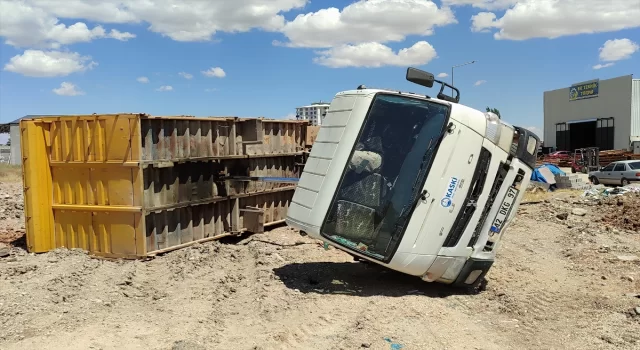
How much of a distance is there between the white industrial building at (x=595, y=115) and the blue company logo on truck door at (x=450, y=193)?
41.9m

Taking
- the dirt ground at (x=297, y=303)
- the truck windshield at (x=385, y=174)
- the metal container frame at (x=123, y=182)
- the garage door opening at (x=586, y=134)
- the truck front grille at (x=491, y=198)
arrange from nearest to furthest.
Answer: the dirt ground at (x=297, y=303), the truck windshield at (x=385, y=174), the truck front grille at (x=491, y=198), the metal container frame at (x=123, y=182), the garage door opening at (x=586, y=134)

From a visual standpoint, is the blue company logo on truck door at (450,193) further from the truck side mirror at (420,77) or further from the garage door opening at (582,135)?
the garage door opening at (582,135)

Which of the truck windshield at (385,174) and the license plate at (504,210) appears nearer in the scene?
the truck windshield at (385,174)

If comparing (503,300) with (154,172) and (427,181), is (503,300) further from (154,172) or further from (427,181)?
(154,172)

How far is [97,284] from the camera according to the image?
6.65m

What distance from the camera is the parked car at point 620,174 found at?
76.5 ft

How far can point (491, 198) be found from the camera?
6.34m

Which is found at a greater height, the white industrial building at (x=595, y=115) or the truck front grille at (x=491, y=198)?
the white industrial building at (x=595, y=115)

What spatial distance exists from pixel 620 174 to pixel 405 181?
2223 cm

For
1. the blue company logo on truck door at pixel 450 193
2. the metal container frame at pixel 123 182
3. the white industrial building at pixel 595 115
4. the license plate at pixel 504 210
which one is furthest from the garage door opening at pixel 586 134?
the blue company logo on truck door at pixel 450 193

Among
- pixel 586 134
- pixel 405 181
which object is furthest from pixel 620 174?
pixel 586 134

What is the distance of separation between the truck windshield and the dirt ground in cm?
80

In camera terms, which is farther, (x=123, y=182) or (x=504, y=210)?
(x=123, y=182)

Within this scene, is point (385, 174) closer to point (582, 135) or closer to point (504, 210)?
point (504, 210)
